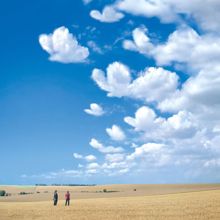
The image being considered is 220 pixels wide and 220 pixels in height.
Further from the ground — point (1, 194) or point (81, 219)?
point (1, 194)

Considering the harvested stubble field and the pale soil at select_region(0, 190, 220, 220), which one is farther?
the harvested stubble field

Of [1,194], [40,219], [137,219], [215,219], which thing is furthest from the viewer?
[1,194]

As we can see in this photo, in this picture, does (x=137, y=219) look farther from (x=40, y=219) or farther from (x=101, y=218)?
(x=40, y=219)

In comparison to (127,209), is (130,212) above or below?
below

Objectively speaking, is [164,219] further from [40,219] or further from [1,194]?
[1,194]

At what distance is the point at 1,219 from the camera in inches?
1503

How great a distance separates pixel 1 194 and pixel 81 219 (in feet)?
325

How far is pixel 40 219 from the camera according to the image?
3672 centimetres

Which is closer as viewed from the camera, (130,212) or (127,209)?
(130,212)

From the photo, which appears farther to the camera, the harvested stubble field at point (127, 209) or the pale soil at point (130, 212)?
the harvested stubble field at point (127, 209)

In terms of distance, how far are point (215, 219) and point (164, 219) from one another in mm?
4094

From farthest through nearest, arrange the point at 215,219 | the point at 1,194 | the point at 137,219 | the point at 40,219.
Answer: the point at 1,194
the point at 40,219
the point at 137,219
the point at 215,219

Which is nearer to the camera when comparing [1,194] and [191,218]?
[191,218]

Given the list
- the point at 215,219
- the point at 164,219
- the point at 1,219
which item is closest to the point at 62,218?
the point at 1,219
